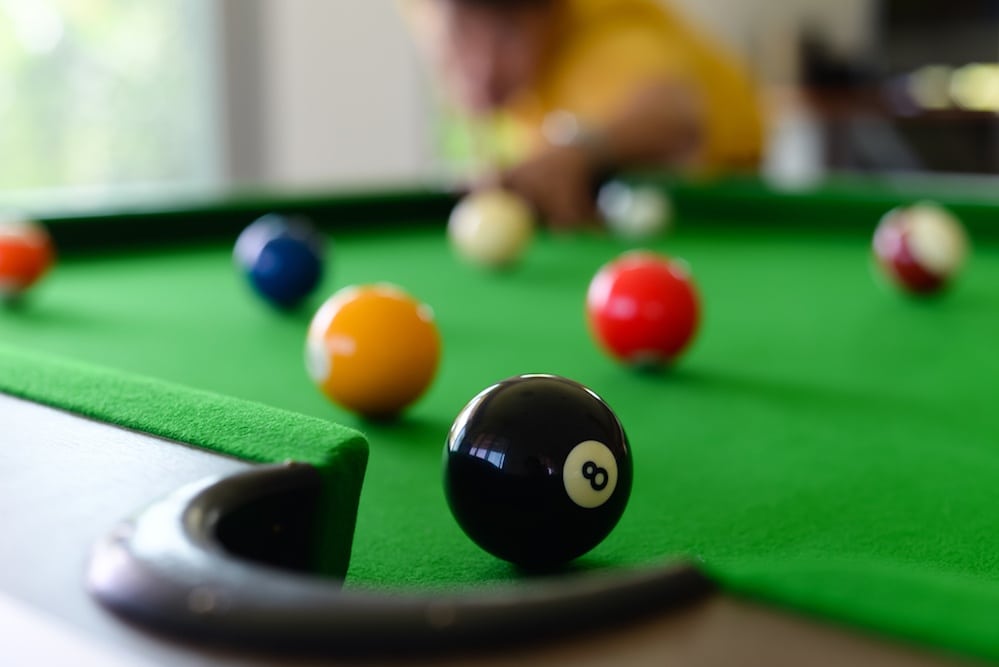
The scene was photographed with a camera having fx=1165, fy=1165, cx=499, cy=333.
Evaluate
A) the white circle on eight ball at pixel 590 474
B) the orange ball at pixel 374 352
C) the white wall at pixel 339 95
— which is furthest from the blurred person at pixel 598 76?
the white circle on eight ball at pixel 590 474

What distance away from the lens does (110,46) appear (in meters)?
5.20

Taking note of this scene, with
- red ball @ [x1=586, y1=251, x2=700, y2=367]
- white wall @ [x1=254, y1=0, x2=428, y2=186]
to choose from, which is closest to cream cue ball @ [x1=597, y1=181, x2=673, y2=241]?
red ball @ [x1=586, y1=251, x2=700, y2=367]

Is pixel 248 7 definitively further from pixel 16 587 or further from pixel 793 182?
pixel 16 587

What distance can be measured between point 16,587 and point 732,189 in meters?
2.94

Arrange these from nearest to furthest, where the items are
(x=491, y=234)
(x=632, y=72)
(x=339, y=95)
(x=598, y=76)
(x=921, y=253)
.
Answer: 1. (x=921, y=253)
2. (x=491, y=234)
3. (x=632, y=72)
4. (x=598, y=76)
5. (x=339, y=95)

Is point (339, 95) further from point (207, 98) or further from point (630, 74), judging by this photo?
point (630, 74)

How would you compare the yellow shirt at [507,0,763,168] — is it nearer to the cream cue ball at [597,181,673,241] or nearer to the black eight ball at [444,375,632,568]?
the cream cue ball at [597,181,673,241]

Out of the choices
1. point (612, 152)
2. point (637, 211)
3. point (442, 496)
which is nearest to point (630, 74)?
point (612, 152)

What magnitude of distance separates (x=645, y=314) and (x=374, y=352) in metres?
0.45

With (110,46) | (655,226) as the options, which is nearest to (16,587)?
(655,226)

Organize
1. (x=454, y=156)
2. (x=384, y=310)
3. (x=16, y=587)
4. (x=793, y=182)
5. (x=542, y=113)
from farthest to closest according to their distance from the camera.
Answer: (x=454, y=156), (x=542, y=113), (x=793, y=182), (x=384, y=310), (x=16, y=587)

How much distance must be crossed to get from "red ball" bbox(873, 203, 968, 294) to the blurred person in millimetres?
1585

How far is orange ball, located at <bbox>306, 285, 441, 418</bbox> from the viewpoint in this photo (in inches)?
55.1

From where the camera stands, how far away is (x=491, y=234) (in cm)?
267
